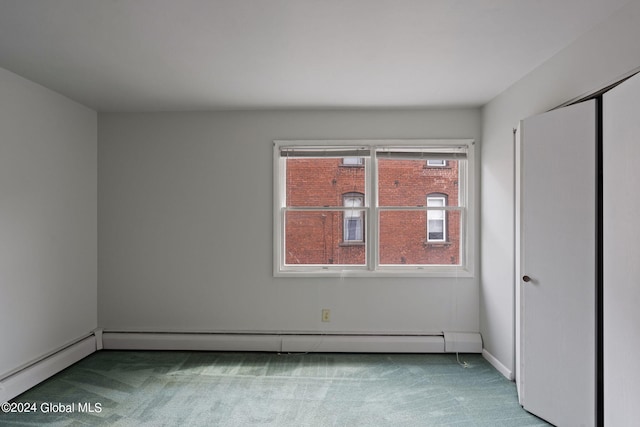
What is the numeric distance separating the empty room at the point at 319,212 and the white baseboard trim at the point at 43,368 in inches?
0.6

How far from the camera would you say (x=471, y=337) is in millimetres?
3562

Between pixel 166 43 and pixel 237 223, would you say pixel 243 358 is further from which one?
pixel 166 43

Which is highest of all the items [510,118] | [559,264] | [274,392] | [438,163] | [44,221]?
[510,118]

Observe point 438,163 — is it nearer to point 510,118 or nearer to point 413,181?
point 413,181

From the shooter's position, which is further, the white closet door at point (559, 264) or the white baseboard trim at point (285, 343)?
the white baseboard trim at point (285, 343)

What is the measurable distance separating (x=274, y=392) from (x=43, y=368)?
1.90 m

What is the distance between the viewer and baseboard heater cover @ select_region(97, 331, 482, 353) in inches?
140

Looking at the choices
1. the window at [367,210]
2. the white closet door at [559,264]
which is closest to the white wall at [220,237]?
the window at [367,210]

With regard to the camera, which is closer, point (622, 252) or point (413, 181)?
point (622, 252)

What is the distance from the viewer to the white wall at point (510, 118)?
Answer: 76.6 inches

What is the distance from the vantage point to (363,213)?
374 cm

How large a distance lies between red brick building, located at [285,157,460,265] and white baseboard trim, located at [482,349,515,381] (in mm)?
892

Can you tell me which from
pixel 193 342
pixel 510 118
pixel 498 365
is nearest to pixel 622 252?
pixel 510 118

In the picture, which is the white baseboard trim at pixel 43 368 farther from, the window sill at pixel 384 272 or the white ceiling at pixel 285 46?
the white ceiling at pixel 285 46
